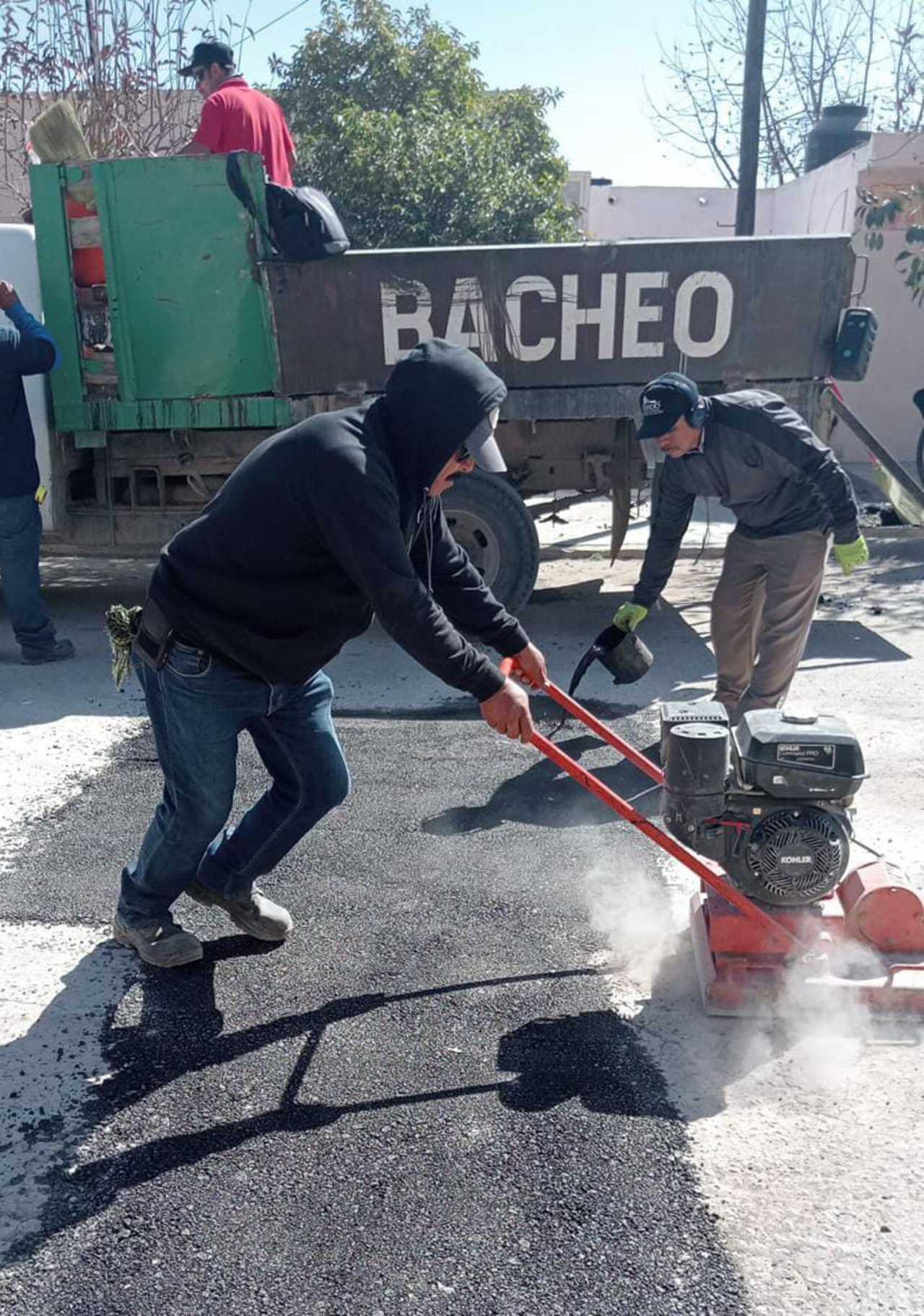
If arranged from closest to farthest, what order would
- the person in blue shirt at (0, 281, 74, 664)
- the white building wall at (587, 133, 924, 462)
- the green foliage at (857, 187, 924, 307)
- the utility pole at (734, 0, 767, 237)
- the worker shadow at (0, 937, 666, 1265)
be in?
the worker shadow at (0, 937, 666, 1265), the person in blue shirt at (0, 281, 74, 664), the utility pole at (734, 0, 767, 237), the green foliage at (857, 187, 924, 307), the white building wall at (587, 133, 924, 462)

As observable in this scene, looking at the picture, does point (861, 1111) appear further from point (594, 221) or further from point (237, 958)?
point (594, 221)

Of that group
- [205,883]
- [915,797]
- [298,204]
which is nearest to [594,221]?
[298,204]

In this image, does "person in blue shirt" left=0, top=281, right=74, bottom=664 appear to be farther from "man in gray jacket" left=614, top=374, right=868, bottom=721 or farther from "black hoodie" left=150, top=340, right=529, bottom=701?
"black hoodie" left=150, top=340, right=529, bottom=701

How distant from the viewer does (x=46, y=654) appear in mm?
7102

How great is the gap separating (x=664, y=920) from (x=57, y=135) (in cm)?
594

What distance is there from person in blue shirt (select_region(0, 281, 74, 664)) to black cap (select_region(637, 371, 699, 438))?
3.44m

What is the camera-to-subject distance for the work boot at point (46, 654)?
7078 millimetres

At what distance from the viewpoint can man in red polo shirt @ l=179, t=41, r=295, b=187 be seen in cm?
716

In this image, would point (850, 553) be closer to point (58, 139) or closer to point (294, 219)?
point (294, 219)

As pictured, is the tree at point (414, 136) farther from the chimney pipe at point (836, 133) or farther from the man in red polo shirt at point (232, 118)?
the man in red polo shirt at point (232, 118)

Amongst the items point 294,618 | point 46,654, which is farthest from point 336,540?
point 46,654

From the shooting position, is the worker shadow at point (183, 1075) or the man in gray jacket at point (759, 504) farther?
the man in gray jacket at point (759, 504)

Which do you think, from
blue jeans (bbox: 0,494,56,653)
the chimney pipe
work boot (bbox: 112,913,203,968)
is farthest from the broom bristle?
the chimney pipe

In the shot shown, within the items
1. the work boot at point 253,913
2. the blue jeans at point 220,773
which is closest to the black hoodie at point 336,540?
the blue jeans at point 220,773
